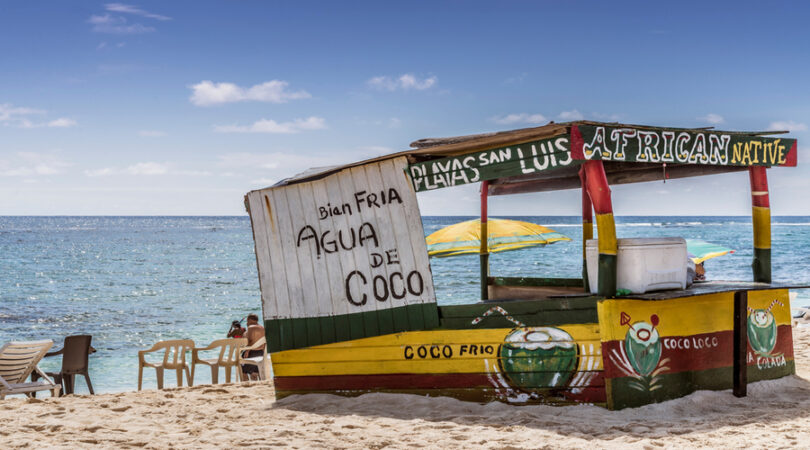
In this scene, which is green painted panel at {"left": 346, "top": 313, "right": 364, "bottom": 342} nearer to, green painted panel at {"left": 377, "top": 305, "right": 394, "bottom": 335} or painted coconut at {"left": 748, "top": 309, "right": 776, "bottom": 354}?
green painted panel at {"left": 377, "top": 305, "right": 394, "bottom": 335}

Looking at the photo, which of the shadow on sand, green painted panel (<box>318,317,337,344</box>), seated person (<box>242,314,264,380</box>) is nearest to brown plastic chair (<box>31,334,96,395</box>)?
seated person (<box>242,314,264,380</box>)

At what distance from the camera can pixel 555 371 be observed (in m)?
6.23

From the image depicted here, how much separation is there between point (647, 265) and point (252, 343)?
651 centimetres

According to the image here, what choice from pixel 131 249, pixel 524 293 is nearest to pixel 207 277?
pixel 131 249

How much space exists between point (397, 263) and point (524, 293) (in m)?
2.92

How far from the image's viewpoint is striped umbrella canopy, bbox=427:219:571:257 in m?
9.80

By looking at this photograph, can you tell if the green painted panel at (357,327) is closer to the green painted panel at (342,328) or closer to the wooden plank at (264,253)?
the green painted panel at (342,328)

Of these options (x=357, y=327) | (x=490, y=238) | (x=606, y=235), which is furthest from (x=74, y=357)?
(x=606, y=235)

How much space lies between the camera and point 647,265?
6.14m

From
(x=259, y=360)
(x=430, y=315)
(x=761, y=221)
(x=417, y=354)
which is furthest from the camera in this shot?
(x=259, y=360)

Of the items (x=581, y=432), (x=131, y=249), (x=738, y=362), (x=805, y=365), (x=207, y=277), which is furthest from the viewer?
(x=131, y=249)

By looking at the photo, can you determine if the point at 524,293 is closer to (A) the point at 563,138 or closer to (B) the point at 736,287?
(B) the point at 736,287

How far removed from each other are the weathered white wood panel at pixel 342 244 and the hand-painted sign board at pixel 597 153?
384 mm

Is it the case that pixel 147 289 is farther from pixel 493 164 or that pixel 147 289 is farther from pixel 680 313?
pixel 680 313
